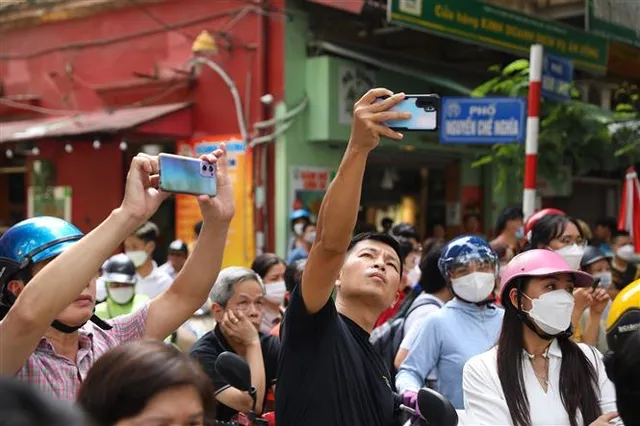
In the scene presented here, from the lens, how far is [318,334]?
283cm

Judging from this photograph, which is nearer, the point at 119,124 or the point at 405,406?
the point at 405,406

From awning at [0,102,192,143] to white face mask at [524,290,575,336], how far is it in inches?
338

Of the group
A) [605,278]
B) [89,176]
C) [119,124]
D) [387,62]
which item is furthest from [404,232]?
[89,176]

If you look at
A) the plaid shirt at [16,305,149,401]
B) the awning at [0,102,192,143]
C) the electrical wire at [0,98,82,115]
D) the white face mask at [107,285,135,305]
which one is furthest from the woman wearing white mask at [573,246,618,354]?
the electrical wire at [0,98,82,115]

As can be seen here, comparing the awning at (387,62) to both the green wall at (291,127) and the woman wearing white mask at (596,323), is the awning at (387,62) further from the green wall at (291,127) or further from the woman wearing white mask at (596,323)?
the woman wearing white mask at (596,323)

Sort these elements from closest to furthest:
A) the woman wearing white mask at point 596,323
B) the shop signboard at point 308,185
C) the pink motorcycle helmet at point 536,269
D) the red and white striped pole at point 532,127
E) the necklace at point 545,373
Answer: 1. the necklace at point 545,373
2. the pink motorcycle helmet at point 536,269
3. the woman wearing white mask at point 596,323
4. the red and white striped pole at point 532,127
5. the shop signboard at point 308,185

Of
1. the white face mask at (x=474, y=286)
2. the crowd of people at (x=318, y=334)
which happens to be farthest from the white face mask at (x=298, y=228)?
the white face mask at (x=474, y=286)

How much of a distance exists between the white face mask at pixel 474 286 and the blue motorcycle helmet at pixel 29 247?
252 centimetres

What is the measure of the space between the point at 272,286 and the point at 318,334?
3562 millimetres

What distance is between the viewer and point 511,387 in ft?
10.7

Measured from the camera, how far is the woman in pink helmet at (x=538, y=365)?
10.6 ft

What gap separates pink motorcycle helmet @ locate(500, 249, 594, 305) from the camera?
3535mm

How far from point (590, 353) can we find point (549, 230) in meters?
1.98

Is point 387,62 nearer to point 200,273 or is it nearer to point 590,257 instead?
point 590,257
